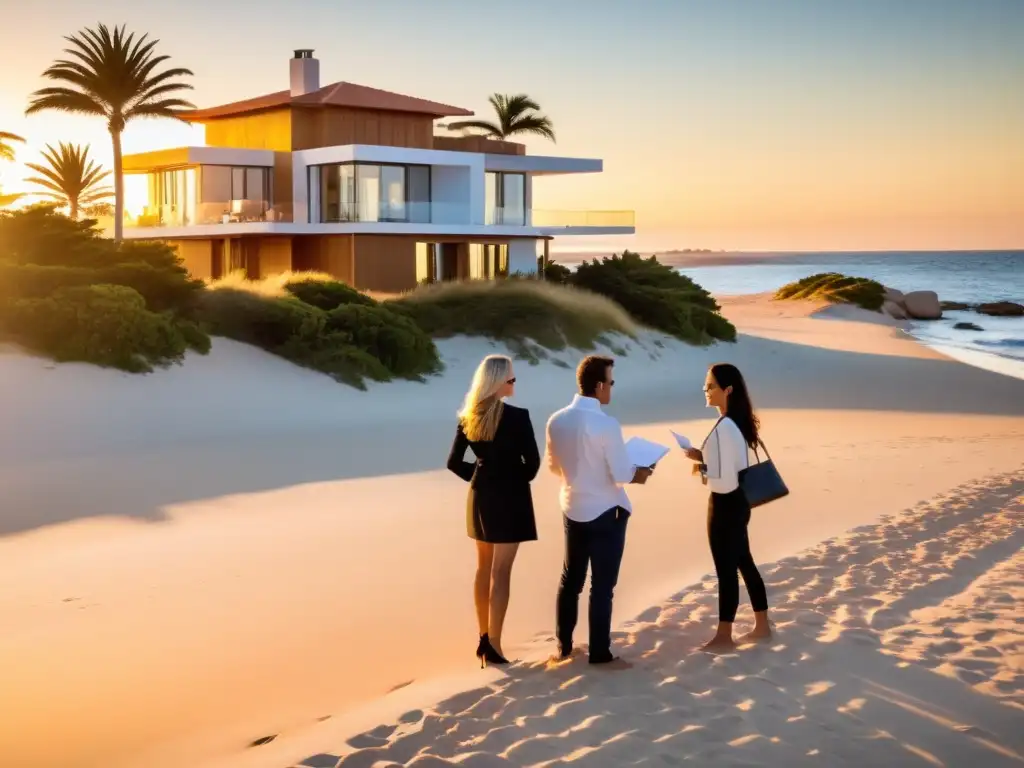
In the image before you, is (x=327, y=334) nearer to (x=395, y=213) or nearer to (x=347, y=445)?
(x=347, y=445)

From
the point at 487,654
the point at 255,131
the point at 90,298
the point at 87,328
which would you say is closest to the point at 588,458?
the point at 487,654

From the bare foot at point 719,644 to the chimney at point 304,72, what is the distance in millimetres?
38014

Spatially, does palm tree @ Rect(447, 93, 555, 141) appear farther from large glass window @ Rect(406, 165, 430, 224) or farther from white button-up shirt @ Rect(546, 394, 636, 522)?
white button-up shirt @ Rect(546, 394, 636, 522)

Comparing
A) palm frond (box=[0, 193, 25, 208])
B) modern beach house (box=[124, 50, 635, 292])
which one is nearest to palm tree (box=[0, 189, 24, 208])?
palm frond (box=[0, 193, 25, 208])

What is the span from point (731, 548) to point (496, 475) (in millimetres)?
1538

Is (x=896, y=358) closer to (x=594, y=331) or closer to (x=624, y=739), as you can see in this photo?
(x=594, y=331)

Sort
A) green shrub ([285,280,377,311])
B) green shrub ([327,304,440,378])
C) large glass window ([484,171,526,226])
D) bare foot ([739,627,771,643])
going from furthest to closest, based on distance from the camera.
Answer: large glass window ([484,171,526,226]) < green shrub ([285,280,377,311]) < green shrub ([327,304,440,378]) < bare foot ([739,627,771,643])

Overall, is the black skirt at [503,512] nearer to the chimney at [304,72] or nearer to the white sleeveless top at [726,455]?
the white sleeveless top at [726,455]

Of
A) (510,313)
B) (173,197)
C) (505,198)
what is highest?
(505,198)

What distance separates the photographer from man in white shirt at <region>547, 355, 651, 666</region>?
6.82 meters

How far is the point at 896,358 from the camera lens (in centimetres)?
3644

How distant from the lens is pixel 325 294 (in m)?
28.4

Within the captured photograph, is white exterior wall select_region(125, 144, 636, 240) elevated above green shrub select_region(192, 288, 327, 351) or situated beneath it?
elevated above

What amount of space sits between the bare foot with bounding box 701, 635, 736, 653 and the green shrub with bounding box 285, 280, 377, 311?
21.0 m
